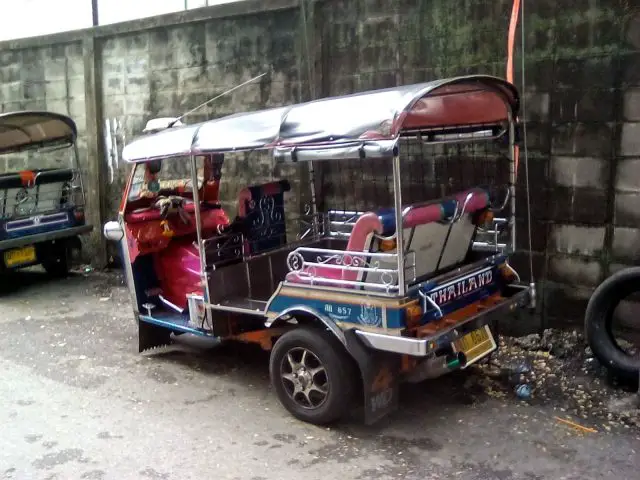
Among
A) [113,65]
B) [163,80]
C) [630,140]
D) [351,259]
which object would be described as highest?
[113,65]

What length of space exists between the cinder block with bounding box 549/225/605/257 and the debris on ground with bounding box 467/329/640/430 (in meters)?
0.71

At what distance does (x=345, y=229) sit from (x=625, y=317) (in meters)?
2.43

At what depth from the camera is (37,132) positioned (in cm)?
899

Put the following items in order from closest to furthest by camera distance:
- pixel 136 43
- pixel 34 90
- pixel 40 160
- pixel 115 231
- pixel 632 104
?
pixel 632 104 < pixel 115 231 < pixel 136 43 < pixel 34 90 < pixel 40 160

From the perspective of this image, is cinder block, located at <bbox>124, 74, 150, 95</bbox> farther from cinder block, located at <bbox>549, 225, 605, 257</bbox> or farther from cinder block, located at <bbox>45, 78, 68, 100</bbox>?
cinder block, located at <bbox>549, 225, 605, 257</bbox>

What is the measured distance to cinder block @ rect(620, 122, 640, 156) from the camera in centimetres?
507

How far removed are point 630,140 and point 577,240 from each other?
0.91 m

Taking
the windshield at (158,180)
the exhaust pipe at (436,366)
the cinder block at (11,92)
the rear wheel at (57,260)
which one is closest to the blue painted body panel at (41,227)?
the rear wheel at (57,260)

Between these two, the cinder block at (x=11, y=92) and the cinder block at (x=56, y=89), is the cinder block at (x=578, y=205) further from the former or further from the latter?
the cinder block at (x=11, y=92)

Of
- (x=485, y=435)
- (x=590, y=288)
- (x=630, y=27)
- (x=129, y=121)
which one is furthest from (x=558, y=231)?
(x=129, y=121)

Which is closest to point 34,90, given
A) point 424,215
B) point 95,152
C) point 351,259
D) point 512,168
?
point 95,152

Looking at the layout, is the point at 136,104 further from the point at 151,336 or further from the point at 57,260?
the point at 151,336

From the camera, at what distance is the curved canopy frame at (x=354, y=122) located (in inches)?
152

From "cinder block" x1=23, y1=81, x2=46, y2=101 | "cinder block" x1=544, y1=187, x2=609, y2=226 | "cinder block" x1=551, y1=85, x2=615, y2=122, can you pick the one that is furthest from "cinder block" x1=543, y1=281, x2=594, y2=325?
"cinder block" x1=23, y1=81, x2=46, y2=101
